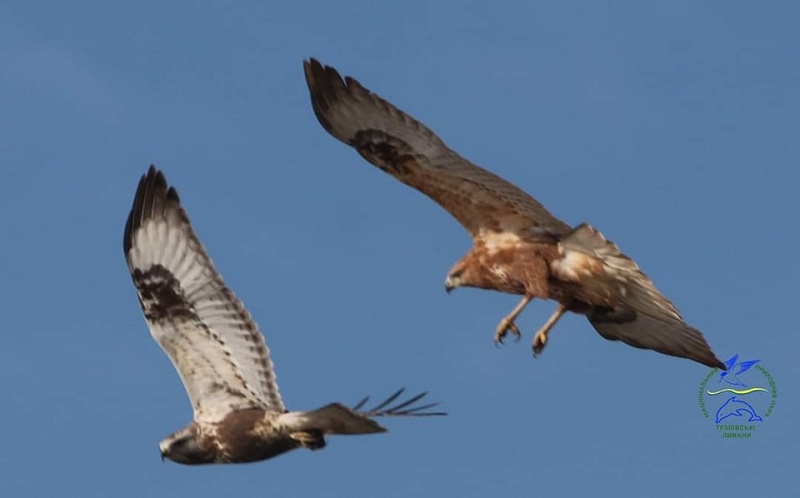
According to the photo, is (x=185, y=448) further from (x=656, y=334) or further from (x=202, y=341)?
(x=656, y=334)

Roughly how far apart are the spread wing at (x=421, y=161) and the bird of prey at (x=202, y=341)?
1819mm

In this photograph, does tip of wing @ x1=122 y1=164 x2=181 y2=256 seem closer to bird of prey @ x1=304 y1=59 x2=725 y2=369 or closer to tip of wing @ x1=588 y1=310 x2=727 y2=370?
bird of prey @ x1=304 y1=59 x2=725 y2=369

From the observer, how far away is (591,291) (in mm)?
16812

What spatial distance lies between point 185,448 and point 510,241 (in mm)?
3382

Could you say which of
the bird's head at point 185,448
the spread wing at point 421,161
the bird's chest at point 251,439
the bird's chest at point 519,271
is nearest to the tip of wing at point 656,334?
the bird's chest at point 519,271

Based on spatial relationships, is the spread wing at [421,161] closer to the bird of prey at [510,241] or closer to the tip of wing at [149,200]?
the bird of prey at [510,241]

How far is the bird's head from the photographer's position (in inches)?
651

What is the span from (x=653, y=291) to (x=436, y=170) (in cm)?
229

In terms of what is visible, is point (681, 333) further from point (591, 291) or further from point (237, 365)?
point (237, 365)

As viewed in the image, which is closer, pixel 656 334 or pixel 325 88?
pixel 656 334

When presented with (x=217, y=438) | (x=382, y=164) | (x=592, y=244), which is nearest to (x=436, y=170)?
(x=382, y=164)

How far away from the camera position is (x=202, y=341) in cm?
1698

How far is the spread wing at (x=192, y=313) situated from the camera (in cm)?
1681

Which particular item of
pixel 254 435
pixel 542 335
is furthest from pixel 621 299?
pixel 254 435
